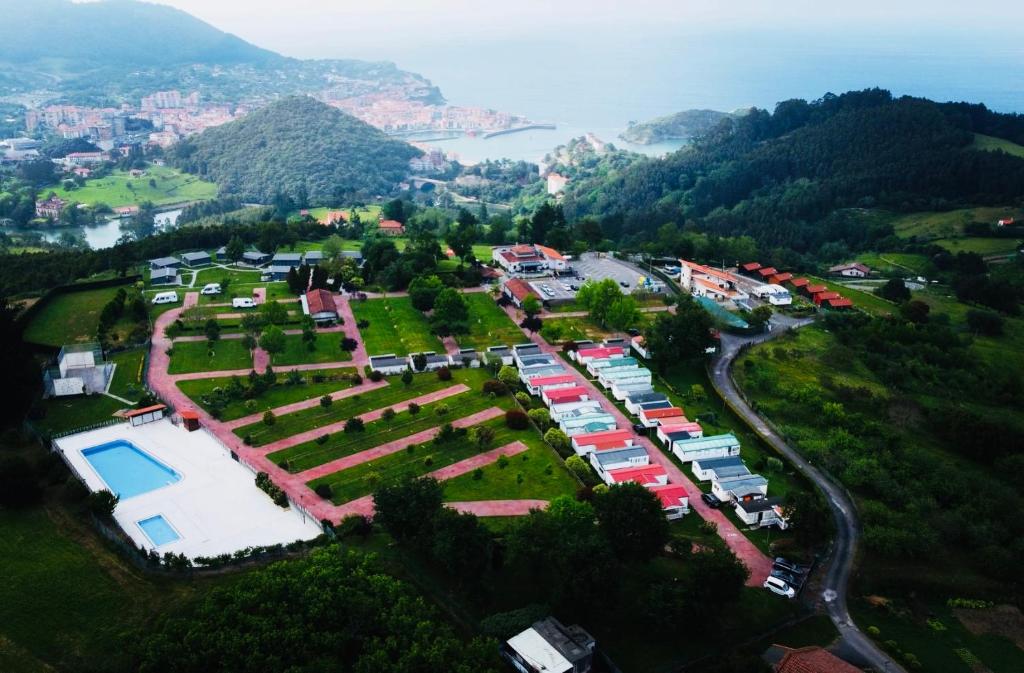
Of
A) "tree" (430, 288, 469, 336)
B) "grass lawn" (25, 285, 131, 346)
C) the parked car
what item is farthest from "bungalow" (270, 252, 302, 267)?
the parked car

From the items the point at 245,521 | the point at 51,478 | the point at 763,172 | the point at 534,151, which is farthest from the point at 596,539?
the point at 534,151

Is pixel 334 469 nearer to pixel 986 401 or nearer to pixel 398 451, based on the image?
pixel 398 451

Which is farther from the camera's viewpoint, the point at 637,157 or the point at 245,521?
the point at 637,157

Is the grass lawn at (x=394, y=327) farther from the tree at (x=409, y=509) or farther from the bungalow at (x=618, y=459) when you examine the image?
the tree at (x=409, y=509)

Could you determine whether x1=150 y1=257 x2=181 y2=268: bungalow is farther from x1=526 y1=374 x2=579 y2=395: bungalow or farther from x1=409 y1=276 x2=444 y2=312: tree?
x1=526 y1=374 x2=579 y2=395: bungalow

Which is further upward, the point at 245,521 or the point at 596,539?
the point at 596,539

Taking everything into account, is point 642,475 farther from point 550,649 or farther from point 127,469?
point 127,469

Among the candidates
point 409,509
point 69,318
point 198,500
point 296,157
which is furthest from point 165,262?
point 296,157
